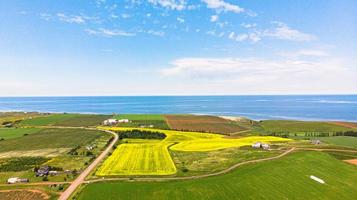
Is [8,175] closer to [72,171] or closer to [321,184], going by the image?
[72,171]

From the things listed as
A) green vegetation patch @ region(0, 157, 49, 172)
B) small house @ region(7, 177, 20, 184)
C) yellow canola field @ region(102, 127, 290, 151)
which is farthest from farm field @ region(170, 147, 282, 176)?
green vegetation patch @ region(0, 157, 49, 172)

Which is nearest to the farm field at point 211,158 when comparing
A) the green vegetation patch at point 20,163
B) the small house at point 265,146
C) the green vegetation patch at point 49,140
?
the small house at point 265,146

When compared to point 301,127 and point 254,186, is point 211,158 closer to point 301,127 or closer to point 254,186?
point 254,186

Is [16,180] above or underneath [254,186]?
underneath

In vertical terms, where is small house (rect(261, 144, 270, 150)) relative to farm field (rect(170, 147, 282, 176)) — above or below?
above

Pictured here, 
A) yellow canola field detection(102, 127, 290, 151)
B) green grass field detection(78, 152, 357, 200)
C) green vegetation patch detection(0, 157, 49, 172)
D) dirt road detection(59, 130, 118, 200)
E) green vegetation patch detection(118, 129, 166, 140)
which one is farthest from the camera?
green vegetation patch detection(118, 129, 166, 140)

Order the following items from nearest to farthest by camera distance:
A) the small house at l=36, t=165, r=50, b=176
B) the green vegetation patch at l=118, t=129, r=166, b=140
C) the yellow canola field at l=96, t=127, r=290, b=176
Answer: the small house at l=36, t=165, r=50, b=176, the yellow canola field at l=96, t=127, r=290, b=176, the green vegetation patch at l=118, t=129, r=166, b=140

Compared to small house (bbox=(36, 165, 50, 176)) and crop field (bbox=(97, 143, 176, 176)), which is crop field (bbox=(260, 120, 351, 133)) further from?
small house (bbox=(36, 165, 50, 176))

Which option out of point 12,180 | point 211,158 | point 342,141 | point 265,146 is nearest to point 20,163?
point 12,180
